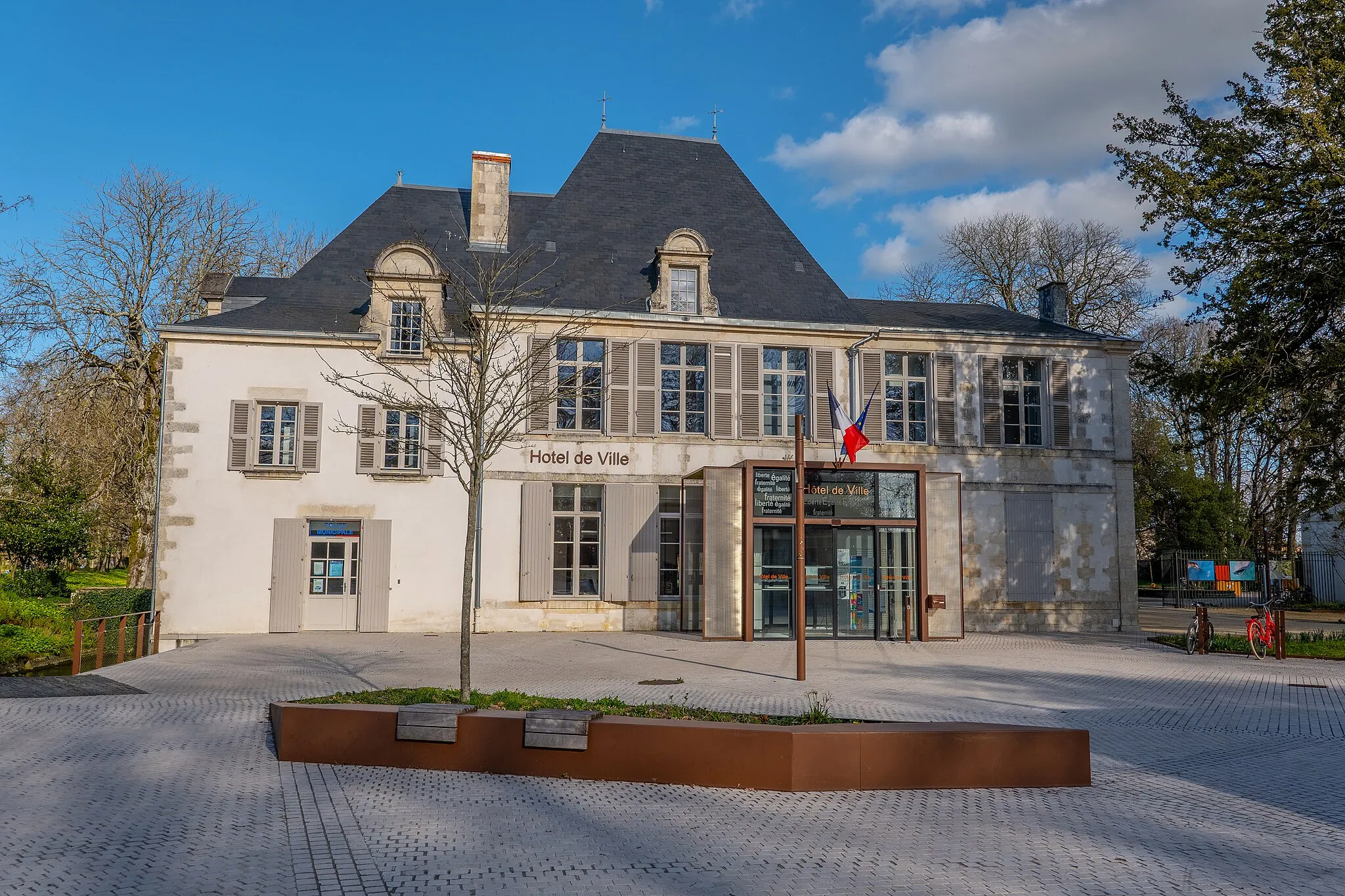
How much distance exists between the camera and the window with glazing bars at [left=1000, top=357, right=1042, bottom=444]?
2234 cm

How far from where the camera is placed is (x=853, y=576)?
18.4 metres

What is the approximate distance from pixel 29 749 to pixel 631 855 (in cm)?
545

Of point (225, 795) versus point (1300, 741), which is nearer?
point (225, 795)

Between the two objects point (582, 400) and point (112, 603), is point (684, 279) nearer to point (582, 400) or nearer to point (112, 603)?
point (582, 400)

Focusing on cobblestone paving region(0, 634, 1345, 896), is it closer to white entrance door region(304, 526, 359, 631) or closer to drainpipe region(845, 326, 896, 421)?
white entrance door region(304, 526, 359, 631)

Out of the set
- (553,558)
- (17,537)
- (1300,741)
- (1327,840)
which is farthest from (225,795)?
(17,537)

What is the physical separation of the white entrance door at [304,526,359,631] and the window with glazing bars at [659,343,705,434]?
6692 millimetres

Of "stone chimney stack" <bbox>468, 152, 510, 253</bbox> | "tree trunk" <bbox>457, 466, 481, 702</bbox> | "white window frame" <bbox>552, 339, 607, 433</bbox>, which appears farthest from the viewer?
"stone chimney stack" <bbox>468, 152, 510, 253</bbox>

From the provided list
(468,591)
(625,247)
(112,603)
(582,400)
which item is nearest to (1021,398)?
(625,247)

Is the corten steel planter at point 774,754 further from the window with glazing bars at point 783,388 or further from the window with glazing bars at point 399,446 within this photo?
the window with glazing bars at point 783,388

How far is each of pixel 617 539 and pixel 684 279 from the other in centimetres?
574

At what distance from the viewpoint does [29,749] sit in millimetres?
7977

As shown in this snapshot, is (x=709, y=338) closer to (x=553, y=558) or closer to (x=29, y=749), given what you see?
(x=553, y=558)

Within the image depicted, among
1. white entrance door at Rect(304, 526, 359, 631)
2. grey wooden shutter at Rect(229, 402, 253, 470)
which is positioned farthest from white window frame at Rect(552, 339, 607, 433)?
grey wooden shutter at Rect(229, 402, 253, 470)
